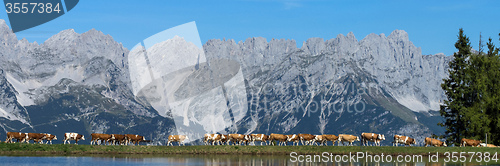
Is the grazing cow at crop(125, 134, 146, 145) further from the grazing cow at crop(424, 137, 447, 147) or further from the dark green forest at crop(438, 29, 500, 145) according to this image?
the dark green forest at crop(438, 29, 500, 145)

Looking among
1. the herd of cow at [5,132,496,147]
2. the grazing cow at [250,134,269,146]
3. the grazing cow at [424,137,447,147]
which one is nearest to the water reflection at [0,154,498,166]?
the herd of cow at [5,132,496,147]

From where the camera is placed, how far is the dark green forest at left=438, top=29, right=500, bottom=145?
109125 mm

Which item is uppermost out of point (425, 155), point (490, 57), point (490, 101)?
point (490, 57)

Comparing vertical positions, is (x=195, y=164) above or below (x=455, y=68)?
below

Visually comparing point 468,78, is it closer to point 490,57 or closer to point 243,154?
point 490,57

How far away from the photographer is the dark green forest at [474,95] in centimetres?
10912

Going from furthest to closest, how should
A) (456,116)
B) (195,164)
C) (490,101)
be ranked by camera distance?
(456,116) → (490,101) → (195,164)

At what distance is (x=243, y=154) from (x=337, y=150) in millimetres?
14557

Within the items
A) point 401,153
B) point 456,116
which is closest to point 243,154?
point 401,153

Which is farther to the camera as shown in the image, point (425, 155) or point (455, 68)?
point (455, 68)

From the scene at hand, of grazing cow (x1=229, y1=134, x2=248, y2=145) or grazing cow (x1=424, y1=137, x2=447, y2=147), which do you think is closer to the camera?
grazing cow (x1=229, y1=134, x2=248, y2=145)

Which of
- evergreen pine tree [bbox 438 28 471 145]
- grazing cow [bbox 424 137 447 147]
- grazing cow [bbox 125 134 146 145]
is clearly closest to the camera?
grazing cow [bbox 125 134 146 145]

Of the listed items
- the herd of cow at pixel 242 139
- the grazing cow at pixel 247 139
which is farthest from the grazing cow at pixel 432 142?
the grazing cow at pixel 247 139

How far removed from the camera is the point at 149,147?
93500 mm
